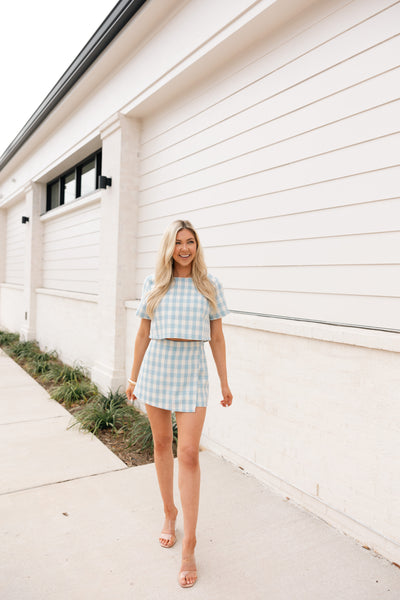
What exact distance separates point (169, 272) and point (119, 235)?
3.31m

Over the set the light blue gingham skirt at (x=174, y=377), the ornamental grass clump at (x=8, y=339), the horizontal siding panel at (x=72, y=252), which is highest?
the horizontal siding panel at (x=72, y=252)

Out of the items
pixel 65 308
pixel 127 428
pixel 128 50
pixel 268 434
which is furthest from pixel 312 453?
pixel 65 308

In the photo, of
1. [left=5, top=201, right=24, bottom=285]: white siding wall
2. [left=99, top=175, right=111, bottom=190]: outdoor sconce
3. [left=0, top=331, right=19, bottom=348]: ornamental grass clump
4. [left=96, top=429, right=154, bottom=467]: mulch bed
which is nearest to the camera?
[left=96, top=429, right=154, bottom=467]: mulch bed

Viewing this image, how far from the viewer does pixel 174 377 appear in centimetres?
241

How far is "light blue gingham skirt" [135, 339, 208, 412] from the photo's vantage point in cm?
238

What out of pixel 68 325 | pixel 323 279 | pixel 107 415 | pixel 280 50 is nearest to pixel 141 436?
pixel 107 415

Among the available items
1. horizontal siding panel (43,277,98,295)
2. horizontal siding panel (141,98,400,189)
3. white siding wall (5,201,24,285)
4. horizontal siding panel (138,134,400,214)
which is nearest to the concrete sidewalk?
horizontal siding panel (138,134,400,214)

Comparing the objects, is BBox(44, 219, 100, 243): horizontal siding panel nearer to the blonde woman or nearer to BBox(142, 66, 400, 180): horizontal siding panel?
BBox(142, 66, 400, 180): horizontal siding panel

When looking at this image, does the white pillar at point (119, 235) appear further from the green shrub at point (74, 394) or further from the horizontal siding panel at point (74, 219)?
the horizontal siding panel at point (74, 219)

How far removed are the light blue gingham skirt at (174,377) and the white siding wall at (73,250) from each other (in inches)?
183

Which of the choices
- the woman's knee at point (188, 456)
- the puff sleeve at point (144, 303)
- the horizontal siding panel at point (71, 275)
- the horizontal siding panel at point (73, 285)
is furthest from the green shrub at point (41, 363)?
the woman's knee at point (188, 456)

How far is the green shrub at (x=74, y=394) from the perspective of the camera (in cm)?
556

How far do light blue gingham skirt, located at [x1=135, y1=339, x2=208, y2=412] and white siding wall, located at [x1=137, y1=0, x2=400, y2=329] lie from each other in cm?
110

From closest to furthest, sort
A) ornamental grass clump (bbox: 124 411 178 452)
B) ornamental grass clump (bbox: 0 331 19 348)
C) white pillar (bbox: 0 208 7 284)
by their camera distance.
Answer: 1. ornamental grass clump (bbox: 124 411 178 452)
2. ornamental grass clump (bbox: 0 331 19 348)
3. white pillar (bbox: 0 208 7 284)
